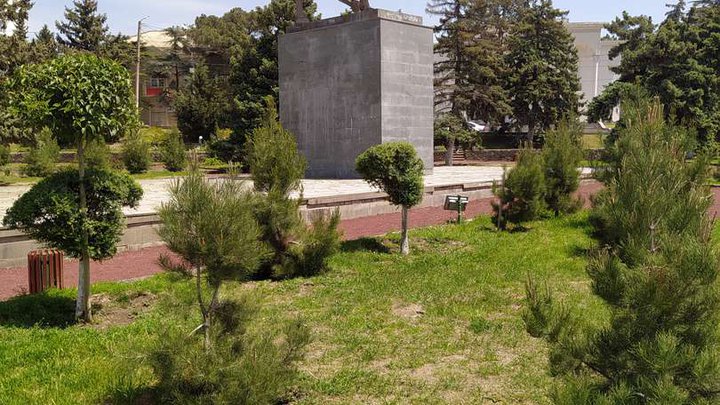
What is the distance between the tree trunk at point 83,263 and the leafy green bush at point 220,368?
278 cm

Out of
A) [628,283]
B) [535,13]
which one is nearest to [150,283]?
[628,283]

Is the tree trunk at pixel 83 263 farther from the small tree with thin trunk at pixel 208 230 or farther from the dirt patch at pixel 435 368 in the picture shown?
the dirt patch at pixel 435 368

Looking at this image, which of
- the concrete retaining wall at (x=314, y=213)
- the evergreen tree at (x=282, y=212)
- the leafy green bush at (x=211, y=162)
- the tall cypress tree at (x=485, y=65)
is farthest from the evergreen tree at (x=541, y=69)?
the evergreen tree at (x=282, y=212)

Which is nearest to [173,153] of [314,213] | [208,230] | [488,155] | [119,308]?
[314,213]

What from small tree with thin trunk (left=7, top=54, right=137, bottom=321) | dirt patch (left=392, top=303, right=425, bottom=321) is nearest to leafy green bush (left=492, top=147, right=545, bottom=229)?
dirt patch (left=392, top=303, right=425, bottom=321)

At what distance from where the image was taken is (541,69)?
40.9 m

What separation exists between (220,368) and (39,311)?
13.4 feet

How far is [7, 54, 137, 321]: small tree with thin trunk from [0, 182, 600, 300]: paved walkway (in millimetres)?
1100

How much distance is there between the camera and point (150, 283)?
8.73 metres

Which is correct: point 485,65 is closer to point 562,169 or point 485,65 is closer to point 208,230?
point 562,169

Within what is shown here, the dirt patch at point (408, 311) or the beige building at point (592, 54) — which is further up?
the beige building at point (592, 54)

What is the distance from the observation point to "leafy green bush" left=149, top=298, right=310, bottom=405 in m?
4.12

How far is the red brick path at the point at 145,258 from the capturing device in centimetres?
930

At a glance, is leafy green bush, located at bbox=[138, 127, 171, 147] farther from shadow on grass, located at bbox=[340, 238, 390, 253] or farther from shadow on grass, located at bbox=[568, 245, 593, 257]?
shadow on grass, located at bbox=[568, 245, 593, 257]
